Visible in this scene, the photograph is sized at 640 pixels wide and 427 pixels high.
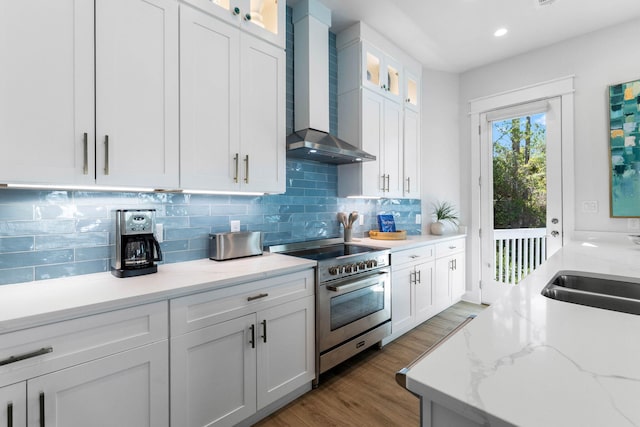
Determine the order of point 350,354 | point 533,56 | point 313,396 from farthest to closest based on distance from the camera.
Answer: point 533,56, point 350,354, point 313,396

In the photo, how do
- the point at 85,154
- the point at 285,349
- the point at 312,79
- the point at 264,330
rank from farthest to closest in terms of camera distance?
the point at 312,79
the point at 285,349
the point at 264,330
the point at 85,154

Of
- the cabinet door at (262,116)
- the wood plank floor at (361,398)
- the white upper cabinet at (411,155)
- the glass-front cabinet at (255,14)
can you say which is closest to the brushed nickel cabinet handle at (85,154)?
the cabinet door at (262,116)

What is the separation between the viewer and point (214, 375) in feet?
5.22

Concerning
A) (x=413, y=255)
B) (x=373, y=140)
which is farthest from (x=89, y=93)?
(x=413, y=255)

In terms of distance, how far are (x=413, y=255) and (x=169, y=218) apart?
2.15m

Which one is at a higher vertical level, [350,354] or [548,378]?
[548,378]

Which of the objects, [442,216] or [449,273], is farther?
[442,216]

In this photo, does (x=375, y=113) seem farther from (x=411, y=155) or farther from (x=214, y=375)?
(x=214, y=375)

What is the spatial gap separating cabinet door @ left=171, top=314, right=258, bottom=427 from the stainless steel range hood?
1233 millimetres

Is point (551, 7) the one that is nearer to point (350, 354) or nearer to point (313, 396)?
point (350, 354)

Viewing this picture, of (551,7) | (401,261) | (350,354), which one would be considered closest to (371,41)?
(551,7)

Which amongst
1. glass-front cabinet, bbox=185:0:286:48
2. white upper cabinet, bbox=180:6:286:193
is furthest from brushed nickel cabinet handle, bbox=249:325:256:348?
glass-front cabinet, bbox=185:0:286:48

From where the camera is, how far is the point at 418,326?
3.26 meters

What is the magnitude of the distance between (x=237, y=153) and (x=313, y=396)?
1.69m
